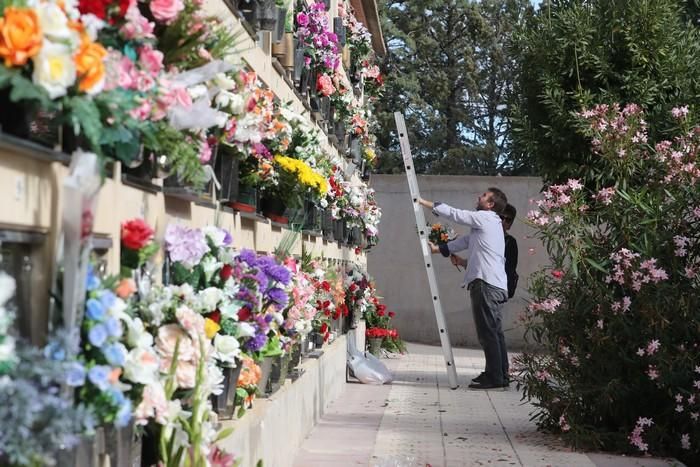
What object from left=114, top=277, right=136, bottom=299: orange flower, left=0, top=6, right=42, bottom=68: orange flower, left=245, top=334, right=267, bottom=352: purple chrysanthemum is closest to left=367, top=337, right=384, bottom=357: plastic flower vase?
left=245, top=334, right=267, bottom=352: purple chrysanthemum

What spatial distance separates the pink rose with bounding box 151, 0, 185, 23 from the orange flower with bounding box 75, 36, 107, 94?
759 millimetres

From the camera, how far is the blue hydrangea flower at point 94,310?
3387 millimetres

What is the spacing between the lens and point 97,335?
332 cm

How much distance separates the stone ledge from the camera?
593 cm

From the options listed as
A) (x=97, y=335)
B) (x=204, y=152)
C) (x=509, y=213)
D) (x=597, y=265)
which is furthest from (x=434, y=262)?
(x=97, y=335)

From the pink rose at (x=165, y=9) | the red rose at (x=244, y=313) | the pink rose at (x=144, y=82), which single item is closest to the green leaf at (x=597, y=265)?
the red rose at (x=244, y=313)

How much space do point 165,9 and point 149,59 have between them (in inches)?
13.0

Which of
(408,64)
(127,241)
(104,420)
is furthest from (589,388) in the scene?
(408,64)

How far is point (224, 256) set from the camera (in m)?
5.16

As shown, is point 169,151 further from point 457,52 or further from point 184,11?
point 457,52

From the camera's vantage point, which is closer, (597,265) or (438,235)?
(597,265)

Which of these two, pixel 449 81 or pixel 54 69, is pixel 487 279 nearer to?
pixel 54 69

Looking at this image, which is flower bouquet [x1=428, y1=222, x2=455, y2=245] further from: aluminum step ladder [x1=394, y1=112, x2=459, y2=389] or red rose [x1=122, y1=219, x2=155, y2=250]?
red rose [x1=122, y1=219, x2=155, y2=250]

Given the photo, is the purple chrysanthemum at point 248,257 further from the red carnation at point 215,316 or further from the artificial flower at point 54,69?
the artificial flower at point 54,69
